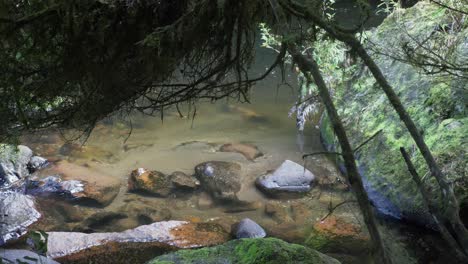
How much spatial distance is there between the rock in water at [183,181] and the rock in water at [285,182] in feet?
2.98

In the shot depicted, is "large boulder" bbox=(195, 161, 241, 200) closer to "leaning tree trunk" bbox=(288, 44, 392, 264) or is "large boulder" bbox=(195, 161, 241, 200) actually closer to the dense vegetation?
the dense vegetation

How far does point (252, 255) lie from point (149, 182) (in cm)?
376

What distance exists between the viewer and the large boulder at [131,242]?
201 inches

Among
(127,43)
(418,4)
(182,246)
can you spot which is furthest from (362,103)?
(127,43)

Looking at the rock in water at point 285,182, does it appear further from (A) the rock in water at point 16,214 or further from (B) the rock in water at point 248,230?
(A) the rock in water at point 16,214

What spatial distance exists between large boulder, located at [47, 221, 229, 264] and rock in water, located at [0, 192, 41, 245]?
2.16 feet

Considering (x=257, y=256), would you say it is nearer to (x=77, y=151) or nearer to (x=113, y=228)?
(x=113, y=228)

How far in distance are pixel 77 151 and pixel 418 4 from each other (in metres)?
5.79

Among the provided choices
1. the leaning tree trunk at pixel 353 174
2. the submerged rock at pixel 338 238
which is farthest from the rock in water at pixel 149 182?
the leaning tree trunk at pixel 353 174

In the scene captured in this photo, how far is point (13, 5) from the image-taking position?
1.84 metres

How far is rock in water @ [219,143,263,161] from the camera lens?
7875mm

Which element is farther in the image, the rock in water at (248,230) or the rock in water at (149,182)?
the rock in water at (149,182)

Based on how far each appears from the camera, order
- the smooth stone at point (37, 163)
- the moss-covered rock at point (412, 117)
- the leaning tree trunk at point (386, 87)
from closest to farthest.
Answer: the leaning tree trunk at point (386, 87) → the moss-covered rock at point (412, 117) → the smooth stone at point (37, 163)

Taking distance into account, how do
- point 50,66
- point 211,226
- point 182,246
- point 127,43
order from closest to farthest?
point 127,43, point 50,66, point 182,246, point 211,226
